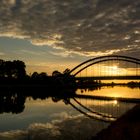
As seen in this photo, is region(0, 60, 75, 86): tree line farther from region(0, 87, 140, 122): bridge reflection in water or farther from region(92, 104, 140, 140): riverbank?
region(92, 104, 140, 140): riverbank

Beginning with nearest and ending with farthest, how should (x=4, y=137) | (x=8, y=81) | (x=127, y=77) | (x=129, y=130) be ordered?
(x=129, y=130) → (x=4, y=137) → (x=127, y=77) → (x=8, y=81)

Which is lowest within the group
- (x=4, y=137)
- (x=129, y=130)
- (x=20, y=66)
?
(x=4, y=137)

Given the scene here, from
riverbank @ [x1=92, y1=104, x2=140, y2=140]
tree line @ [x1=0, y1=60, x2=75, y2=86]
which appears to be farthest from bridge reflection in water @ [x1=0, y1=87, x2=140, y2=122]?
tree line @ [x1=0, y1=60, x2=75, y2=86]

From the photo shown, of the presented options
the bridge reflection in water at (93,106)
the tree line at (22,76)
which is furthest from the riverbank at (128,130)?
the tree line at (22,76)

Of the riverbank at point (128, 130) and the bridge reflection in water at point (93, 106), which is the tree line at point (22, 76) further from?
the riverbank at point (128, 130)

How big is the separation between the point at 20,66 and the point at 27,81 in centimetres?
1723

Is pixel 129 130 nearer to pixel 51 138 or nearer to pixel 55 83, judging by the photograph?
pixel 51 138

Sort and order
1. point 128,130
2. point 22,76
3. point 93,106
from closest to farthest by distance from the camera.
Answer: point 128,130 → point 93,106 → point 22,76

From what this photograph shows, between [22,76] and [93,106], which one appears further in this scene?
[22,76]

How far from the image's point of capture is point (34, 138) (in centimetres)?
2145

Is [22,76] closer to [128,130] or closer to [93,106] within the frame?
[93,106]

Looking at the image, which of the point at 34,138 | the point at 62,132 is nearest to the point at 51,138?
the point at 34,138

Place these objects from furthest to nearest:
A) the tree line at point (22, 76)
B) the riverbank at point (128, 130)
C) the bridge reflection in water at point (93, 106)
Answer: the tree line at point (22, 76), the bridge reflection in water at point (93, 106), the riverbank at point (128, 130)

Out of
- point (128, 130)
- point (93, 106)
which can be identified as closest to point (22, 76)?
point (93, 106)
